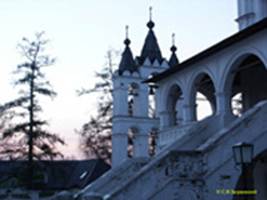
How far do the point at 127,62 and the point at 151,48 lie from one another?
66.0 inches

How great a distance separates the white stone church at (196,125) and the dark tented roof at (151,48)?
54 mm

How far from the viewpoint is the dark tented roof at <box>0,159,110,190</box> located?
28484mm

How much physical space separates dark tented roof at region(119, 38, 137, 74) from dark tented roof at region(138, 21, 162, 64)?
54 cm

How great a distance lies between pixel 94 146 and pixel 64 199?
14.2 meters

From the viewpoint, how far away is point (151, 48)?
28.0 m

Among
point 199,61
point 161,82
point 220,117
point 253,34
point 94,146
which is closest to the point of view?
point 253,34

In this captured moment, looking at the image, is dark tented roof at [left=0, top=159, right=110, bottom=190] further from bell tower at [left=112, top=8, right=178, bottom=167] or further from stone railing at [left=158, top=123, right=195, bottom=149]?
stone railing at [left=158, top=123, right=195, bottom=149]

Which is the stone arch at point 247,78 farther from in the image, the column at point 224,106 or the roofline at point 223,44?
the roofline at point 223,44

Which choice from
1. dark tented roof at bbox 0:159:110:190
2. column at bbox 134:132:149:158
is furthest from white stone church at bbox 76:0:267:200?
dark tented roof at bbox 0:159:110:190

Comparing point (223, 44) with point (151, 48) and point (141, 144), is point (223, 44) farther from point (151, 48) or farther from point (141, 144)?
point (151, 48)

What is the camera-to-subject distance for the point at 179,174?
13578mm

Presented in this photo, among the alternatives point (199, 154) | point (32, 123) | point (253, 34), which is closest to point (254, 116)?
point (199, 154)

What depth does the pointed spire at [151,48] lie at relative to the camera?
27.1m

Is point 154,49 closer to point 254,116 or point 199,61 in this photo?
point 199,61
